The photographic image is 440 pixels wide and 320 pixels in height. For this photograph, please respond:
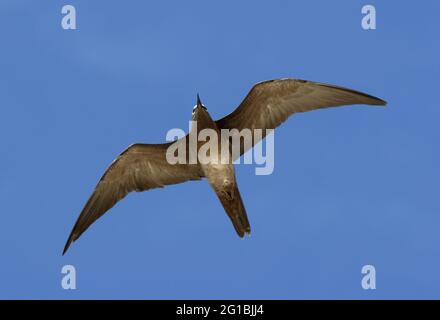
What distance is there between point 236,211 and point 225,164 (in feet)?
4.04

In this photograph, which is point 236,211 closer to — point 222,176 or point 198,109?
point 222,176

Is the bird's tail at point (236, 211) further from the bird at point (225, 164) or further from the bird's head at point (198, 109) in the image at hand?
the bird's head at point (198, 109)

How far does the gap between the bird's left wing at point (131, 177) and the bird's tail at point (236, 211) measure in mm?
1955

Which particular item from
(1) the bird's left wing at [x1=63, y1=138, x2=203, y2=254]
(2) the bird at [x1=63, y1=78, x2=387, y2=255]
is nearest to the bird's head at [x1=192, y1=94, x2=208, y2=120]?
(2) the bird at [x1=63, y1=78, x2=387, y2=255]

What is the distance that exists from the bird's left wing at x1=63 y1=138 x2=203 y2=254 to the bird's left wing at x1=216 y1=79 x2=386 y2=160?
61.9 inches

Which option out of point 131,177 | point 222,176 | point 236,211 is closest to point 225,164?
point 222,176

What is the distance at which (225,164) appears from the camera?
850 inches

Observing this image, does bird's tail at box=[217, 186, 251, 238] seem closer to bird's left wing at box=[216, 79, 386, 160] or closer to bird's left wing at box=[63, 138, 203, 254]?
bird's left wing at box=[216, 79, 386, 160]

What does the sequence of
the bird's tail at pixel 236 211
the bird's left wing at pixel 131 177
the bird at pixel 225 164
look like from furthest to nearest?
the bird's left wing at pixel 131 177 → the bird at pixel 225 164 → the bird's tail at pixel 236 211

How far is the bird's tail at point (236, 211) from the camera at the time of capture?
2081 centimetres

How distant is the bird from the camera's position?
842 inches

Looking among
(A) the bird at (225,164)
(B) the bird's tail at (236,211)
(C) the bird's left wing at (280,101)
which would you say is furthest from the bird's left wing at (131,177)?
(B) the bird's tail at (236,211)

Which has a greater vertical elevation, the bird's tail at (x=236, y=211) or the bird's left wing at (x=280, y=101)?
the bird's left wing at (x=280, y=101)
